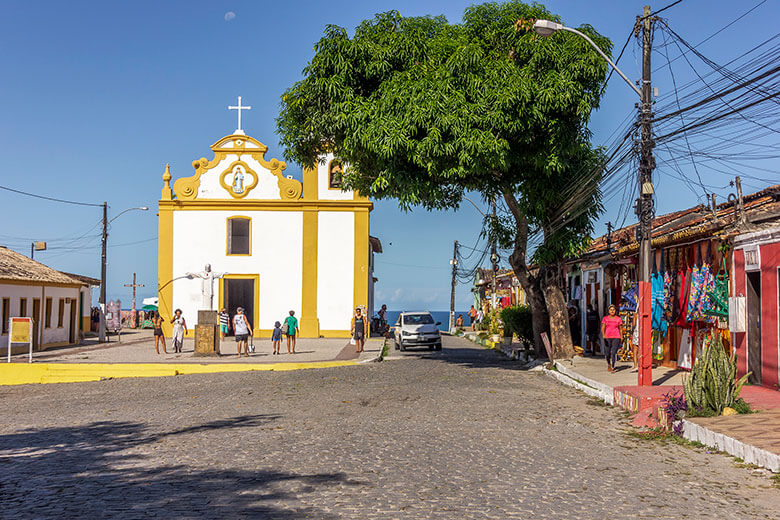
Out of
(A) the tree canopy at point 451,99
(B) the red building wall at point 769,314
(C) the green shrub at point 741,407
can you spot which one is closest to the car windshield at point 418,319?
(A) the tree canopy at point 451,99

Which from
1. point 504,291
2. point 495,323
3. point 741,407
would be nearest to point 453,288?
point 504,291

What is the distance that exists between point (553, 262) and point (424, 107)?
228 inches

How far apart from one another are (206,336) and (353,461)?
17273 millimetres

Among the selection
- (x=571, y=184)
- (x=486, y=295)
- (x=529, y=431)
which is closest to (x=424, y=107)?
(x=571, y=184)

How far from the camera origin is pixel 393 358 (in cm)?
2494

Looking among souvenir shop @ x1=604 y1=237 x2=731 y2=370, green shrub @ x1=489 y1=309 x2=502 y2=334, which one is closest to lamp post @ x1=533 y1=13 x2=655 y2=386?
souvenir shop @ x1=604 y1=237 x2=731 y2=370

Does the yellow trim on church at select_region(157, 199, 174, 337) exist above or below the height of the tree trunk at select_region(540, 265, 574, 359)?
above

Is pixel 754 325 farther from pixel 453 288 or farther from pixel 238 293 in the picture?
pixel 453 288

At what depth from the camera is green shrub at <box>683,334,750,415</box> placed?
977 centimetres

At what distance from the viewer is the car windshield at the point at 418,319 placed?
30.0 metres

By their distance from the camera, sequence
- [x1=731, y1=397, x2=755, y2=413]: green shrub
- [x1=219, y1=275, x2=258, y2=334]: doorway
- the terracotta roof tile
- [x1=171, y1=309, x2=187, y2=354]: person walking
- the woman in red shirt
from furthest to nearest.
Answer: [x1=219, y1=275, x2=258, y2=334]: doorway
the terracotta roof tile
[x1=171, y1=309, x2=187, y2=354]: person walking
the woman in red shirt
[x1=731, y1=397, x2=755, y2=413]: green shrub

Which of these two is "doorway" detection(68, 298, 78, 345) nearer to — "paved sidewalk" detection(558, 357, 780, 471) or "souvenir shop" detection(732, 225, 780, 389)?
"paved sidewalk" detection(558, 357, 780, 471)

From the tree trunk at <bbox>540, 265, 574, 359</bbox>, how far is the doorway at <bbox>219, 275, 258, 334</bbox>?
64.8 feet

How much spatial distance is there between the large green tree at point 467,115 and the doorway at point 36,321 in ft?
46.4
